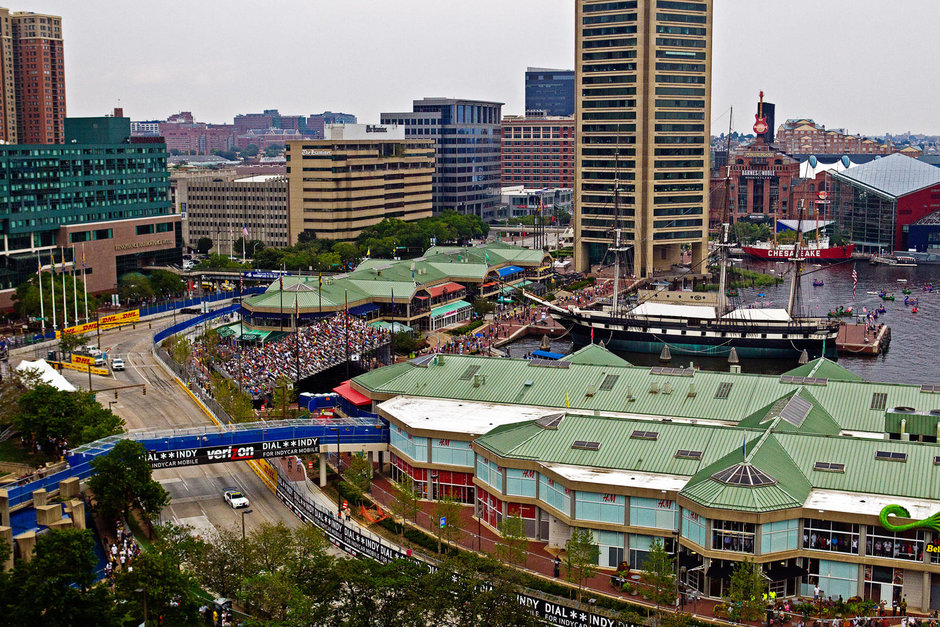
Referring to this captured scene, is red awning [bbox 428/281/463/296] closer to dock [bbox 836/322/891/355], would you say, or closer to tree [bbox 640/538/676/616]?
dock [bbox 836/322/891/355]

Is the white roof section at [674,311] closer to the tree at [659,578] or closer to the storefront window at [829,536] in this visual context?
the storefront window at [829,536]

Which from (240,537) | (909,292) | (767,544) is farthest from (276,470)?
(909,292)

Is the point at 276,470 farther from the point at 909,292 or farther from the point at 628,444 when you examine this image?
the point at 909,292

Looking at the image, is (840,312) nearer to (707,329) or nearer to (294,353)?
(707,329)

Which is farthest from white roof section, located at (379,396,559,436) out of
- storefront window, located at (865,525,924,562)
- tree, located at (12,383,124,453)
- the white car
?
storefront window, located at (865,525,924,562)

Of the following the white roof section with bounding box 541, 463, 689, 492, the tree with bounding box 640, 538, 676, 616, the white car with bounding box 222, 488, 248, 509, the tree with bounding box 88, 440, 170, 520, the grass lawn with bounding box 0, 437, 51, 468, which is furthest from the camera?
the grass lawn with bounding box 0, 437, 51, 468

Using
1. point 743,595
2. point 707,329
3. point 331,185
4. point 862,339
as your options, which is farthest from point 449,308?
point 743,595
